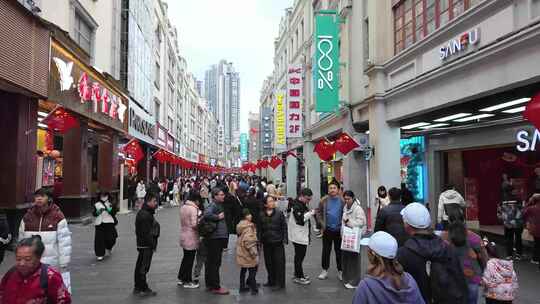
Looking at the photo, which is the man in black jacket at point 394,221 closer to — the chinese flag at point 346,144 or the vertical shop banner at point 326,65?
the chinese flag at point 346,144

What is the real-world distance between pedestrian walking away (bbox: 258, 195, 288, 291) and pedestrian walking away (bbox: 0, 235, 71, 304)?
4.39m

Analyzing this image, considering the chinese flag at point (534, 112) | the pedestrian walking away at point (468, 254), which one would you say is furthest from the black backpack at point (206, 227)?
the chinese flag at point (534, 112)

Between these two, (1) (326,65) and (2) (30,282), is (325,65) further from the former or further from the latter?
(2) (30,282)

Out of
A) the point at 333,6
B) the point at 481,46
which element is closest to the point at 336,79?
the point at 333,6

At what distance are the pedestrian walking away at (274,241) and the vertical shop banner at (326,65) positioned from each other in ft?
33.0

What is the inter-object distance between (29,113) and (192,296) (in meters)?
8.04

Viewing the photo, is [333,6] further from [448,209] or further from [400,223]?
[448,209]

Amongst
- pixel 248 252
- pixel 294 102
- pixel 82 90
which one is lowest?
pixel 248 252

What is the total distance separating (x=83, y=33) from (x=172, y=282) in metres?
13.5

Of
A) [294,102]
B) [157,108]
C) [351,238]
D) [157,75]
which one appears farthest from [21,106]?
[157,75]

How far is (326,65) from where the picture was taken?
17266mm

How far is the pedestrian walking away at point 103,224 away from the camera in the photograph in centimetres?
1020

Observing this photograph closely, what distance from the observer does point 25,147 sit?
11.9 meters

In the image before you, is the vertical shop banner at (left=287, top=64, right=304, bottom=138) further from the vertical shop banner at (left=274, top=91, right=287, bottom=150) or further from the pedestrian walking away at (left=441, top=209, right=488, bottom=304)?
the pedestrian walking away at (left=441, top=209, right=488, bottom=304)
